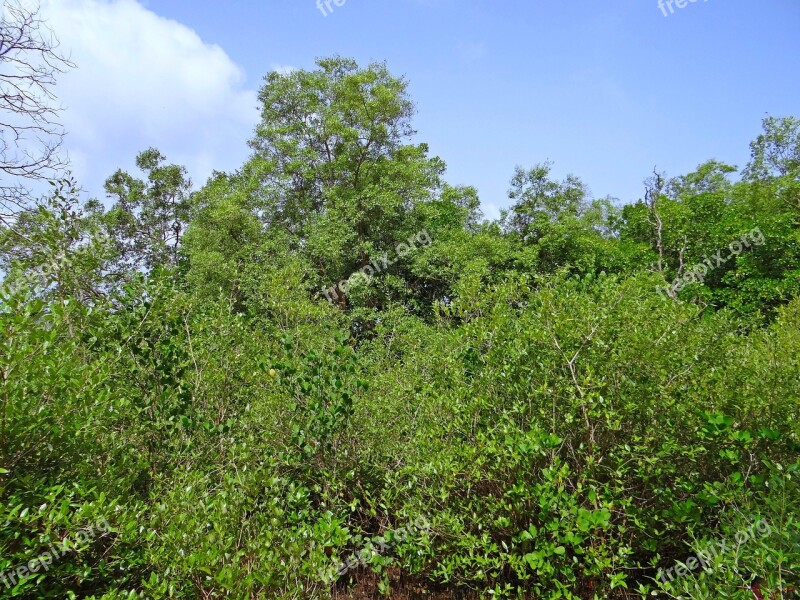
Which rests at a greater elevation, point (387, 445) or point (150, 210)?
point (150, 210)

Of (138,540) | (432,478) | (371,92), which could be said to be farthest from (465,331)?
(371,92)

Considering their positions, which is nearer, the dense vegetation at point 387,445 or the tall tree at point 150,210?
the dense vegetation at point 387,445

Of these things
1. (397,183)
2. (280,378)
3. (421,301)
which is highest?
(397,183)

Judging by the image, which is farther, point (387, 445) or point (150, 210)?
point (150, 210)

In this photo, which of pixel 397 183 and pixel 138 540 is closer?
pixel 138 540

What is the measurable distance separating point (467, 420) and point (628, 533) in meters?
1.63

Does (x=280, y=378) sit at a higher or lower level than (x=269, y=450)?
higher

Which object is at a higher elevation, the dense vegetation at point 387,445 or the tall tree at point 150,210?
the tall tree at point 150,210

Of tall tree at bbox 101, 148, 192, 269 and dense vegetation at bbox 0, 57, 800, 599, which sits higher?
tall tree at bbox 101, 148, 192, 269

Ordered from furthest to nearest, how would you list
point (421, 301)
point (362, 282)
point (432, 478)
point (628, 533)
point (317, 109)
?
point (317, 109) < point (421, 301) < point (362, 282) < point (432, 478) < point (628, 533)

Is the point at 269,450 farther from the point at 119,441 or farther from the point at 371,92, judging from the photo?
the point at 371,92

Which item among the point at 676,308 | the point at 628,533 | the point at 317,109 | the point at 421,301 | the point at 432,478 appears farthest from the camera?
the point at 317,109

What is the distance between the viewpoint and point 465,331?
5.50 m

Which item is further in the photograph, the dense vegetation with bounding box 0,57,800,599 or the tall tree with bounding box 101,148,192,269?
the tall tree with bounding box 101,148,192,269
